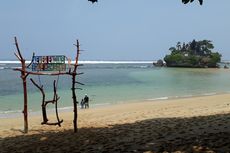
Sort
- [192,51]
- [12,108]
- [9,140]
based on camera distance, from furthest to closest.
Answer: [192,51] < [12,108] < [9,140]

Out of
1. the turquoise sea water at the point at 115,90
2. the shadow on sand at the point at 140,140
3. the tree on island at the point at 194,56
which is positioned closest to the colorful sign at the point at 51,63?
the shadow on sand at the point at 140,140

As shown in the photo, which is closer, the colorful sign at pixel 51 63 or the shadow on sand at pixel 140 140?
the shadow on sand at pixel 140 140

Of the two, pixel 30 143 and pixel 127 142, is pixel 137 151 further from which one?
pixel 30 143

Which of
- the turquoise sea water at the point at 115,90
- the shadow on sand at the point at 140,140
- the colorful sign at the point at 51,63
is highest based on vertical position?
the colorful sign at the point at 51,63

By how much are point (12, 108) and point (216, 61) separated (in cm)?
9503

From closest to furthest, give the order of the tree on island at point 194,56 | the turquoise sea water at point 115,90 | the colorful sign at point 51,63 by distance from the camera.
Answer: the colorful sign at point 51,63, the turquoise sea water at point 115,90, the tree on island at point 194,56

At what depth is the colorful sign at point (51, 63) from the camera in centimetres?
1385

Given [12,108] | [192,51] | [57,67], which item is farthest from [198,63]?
[57,67]

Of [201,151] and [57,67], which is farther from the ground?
[57,67]

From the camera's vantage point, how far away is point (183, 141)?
962 cm

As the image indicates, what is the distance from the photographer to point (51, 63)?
1391 centimetres

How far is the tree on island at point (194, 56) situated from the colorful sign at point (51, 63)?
104 metres

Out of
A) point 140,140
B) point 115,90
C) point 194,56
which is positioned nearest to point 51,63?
point 140,140

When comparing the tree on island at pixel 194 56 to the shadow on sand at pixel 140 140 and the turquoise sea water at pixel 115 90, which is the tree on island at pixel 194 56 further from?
the shadow on sand at pixel 140 140
